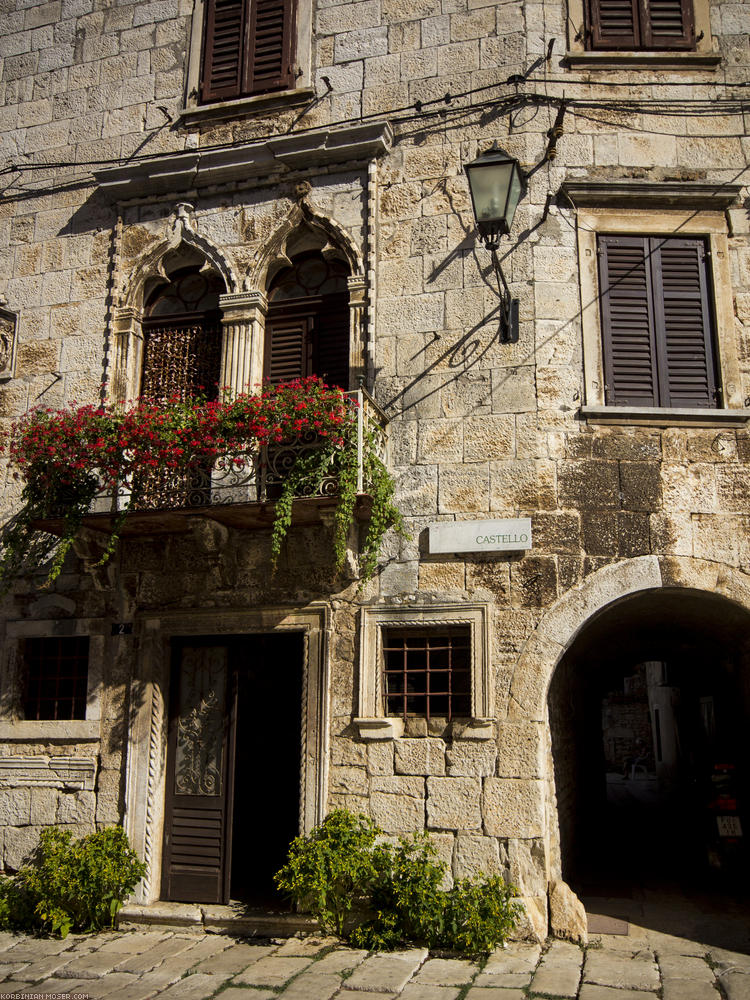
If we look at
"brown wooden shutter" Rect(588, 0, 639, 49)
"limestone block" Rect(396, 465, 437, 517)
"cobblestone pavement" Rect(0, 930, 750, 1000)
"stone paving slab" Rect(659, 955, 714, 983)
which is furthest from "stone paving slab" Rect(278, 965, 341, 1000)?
"brown wooden shutter" Rect(588, 0, 639, 49)

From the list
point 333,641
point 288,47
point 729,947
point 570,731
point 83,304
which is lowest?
point 729,947

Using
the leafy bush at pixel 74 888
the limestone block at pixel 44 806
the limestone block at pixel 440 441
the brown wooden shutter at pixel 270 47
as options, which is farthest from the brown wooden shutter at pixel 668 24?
the limestone block at pixel 44 806

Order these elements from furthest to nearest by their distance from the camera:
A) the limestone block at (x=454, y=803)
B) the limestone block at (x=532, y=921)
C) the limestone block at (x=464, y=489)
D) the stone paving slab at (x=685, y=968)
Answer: the limestone block at (x=464, y=489) < the limestone block at (x=454, y=803) < the limestone block at (x=532, y=921) < the stone paving slab at (x=685, y=968)

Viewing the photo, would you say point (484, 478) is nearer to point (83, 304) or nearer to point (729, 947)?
point (729, 947)

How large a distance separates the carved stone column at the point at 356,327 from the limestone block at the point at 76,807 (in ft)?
14.2

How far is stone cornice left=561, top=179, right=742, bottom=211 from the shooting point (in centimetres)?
Answer: 773

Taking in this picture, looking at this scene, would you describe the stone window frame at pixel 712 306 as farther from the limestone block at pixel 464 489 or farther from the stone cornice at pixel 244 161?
the stone cornice at pixel 244 161

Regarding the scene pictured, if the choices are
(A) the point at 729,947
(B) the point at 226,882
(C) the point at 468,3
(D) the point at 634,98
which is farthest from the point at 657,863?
(C) the point at 468,3

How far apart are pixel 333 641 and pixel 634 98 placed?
18.6ft

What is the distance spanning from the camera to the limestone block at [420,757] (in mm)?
6957

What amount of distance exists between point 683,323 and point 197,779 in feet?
19.3

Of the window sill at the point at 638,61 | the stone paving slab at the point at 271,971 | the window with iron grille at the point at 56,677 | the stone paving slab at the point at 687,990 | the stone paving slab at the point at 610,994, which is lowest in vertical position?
the stone paving slab at the point at 271,971

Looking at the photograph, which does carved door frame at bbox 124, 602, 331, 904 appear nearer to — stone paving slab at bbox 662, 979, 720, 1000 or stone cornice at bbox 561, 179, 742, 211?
stone paving slab at bbox 662, 979, 720, 1000

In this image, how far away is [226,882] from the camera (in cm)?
750
